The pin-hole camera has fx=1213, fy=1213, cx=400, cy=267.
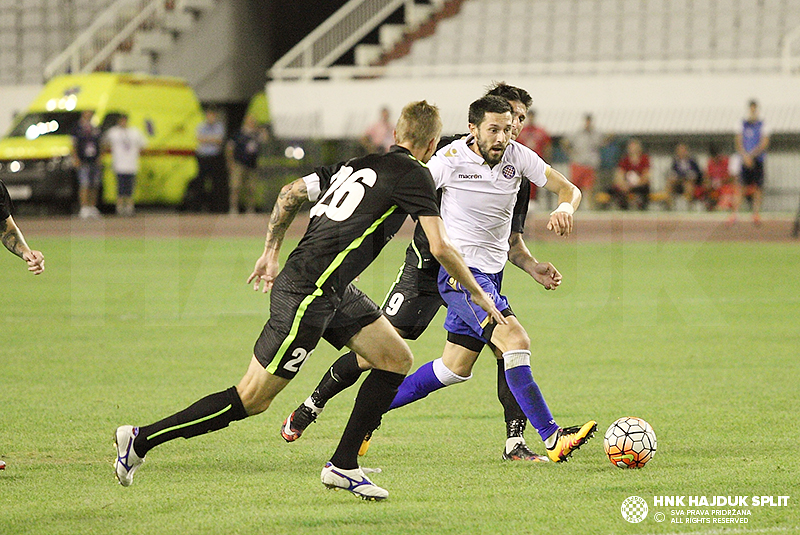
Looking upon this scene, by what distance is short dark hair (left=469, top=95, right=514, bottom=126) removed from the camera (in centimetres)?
657

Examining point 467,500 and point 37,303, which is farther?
point 37,303

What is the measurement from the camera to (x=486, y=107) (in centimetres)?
661

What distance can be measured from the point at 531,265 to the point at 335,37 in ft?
86.0

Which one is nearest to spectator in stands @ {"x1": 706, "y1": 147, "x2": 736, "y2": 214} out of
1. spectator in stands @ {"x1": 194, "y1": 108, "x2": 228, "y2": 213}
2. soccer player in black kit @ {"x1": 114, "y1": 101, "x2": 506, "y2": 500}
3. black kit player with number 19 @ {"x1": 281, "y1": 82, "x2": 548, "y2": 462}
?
spectator in stands @ {"x1": 194, "y1": 108, "x2": 228, "y2": 213}

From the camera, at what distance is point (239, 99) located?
34.3m

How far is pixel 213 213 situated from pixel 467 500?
24911 millimetres

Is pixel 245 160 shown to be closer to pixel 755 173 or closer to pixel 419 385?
pixel 755 173

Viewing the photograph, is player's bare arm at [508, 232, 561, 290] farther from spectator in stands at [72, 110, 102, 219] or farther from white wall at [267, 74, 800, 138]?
spectator in stands at [72, 110, 102, 219]

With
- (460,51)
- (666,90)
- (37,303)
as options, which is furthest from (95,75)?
(37,303)

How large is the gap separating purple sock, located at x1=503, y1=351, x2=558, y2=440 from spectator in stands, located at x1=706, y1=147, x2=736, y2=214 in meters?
21.0

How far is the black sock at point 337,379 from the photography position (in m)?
6.93

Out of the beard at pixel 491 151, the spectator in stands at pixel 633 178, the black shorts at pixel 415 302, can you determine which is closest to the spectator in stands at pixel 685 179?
the spectator in stands at pixel 633 178

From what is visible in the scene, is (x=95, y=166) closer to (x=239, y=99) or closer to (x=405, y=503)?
(x=239, y=99)

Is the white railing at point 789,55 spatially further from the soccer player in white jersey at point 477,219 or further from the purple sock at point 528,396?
the purple sock at point 528,396
